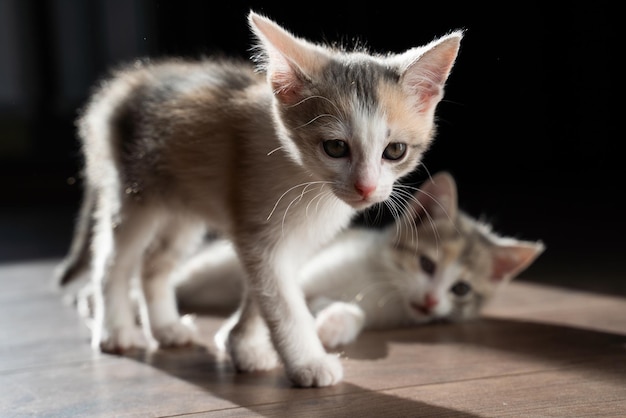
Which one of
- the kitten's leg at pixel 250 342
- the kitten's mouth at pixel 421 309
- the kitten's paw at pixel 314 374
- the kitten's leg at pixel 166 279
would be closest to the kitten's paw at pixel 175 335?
the kitten's leg at pixel 166 279

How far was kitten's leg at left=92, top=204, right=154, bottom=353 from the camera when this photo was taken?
1.85m

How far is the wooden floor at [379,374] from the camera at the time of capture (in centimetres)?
144

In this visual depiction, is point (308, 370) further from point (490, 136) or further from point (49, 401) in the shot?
point (490, 136)

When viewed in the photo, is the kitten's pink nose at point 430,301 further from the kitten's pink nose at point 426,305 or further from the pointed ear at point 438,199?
the pointed ear at point 438,199

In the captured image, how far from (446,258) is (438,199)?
153 mm

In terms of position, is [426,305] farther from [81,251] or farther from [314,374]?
[81,251]

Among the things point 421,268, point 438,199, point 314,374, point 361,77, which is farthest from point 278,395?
point 438,199

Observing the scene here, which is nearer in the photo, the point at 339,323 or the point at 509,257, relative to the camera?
the point at 339,323

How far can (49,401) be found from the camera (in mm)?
1496

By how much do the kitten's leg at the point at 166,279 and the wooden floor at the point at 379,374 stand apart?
6cm

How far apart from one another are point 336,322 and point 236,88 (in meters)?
0.56

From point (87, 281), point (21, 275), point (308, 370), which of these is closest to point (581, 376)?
point (308, 370)

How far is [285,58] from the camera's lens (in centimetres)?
146

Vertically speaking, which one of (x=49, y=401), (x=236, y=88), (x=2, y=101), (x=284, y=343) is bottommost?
(x=49, y=401)
